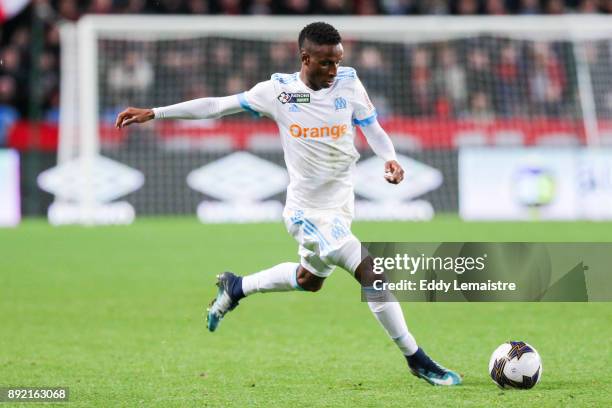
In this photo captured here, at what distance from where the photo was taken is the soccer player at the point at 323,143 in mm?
6465

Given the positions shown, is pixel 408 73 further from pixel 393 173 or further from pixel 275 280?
pixel 393 173

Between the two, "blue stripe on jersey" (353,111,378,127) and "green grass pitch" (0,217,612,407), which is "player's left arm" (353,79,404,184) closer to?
"blue stripe on jersey" (353,111,378,127)

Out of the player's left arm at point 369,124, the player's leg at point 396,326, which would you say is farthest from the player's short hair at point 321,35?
the player's leg at point 396,326

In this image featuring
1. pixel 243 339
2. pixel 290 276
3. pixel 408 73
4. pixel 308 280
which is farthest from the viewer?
pixel 408 73

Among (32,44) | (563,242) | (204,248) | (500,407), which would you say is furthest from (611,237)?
(32,44)

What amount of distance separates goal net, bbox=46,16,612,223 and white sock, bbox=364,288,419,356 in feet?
35.9

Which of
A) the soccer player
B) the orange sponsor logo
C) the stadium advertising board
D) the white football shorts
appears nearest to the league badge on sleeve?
the soccer player

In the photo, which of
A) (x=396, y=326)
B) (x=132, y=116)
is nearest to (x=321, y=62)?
(x=132, y=116)

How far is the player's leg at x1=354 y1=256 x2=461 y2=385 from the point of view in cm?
640

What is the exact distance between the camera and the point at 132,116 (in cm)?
654

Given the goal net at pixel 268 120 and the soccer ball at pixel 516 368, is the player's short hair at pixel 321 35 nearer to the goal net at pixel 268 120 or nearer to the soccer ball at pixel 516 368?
the soccer ball at pixel 516 368

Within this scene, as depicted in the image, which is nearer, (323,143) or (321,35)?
(321,35)

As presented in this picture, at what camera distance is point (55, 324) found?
903cm

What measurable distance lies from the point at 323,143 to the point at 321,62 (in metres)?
0.48
